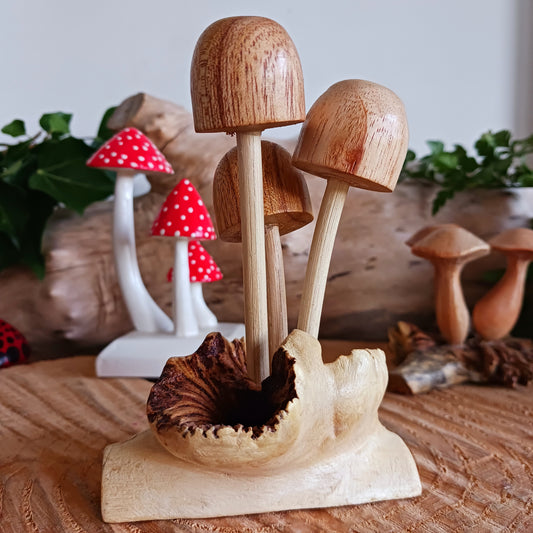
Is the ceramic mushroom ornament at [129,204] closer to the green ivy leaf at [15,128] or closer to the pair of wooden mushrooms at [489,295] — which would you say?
the green ivy leaf at [15,128]

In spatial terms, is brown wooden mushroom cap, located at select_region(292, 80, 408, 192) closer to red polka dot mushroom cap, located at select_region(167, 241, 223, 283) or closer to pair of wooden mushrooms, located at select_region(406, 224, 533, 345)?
pair of wooden mushrooms, located at select_region(406, 224, 533, 345)

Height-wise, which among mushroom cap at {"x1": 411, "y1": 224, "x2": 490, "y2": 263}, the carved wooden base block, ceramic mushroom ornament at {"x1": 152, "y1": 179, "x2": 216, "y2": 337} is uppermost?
ceramic mushroom ornament at {"x1": 152, "y1": 179, "x2": 216, "y2": 337}

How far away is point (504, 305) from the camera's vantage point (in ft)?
2.88

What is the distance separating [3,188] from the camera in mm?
1018

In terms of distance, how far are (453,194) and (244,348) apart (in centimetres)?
65

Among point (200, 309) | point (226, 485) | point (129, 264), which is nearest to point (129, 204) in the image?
point (129, 264)

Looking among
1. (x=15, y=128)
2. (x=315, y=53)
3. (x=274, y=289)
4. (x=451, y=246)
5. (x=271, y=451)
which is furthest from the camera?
(x=315, y=53)

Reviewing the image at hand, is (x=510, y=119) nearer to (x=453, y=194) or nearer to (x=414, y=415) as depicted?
(x=453, y=194)

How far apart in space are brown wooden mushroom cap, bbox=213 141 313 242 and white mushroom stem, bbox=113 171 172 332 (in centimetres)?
42

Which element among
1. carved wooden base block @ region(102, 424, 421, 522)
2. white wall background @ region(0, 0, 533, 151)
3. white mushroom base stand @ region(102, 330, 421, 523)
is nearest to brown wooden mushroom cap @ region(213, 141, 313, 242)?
white mushroom base stand @ region(102, 330, 421, 523)

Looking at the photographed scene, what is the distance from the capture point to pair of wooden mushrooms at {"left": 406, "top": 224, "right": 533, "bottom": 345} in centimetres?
81

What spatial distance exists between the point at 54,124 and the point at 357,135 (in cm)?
79

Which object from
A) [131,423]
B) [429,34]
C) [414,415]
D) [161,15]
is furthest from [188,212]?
[429,34]

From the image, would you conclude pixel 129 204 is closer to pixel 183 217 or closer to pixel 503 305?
pixel 183 217
